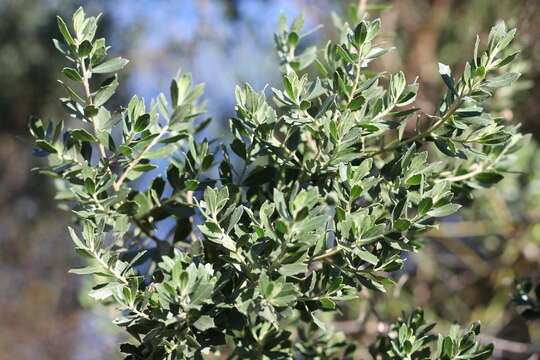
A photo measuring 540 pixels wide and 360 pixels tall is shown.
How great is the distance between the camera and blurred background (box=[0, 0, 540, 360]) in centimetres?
149

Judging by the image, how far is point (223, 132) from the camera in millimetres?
1769

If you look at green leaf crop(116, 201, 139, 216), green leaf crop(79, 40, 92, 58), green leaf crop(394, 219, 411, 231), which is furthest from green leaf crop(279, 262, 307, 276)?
green leaf crop(79, 40, 92, 58)

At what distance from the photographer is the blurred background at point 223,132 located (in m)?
1.49

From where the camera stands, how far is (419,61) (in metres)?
2.11

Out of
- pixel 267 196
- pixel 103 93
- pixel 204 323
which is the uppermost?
pixel 103 93

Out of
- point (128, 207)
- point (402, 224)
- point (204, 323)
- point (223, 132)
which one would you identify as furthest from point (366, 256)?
point (223, 132)

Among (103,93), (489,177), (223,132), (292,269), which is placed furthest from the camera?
(223,132)

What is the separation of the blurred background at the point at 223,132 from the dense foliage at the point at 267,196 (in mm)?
182

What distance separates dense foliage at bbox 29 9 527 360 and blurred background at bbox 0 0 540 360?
182mm

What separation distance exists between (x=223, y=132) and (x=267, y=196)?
1129 millimetres

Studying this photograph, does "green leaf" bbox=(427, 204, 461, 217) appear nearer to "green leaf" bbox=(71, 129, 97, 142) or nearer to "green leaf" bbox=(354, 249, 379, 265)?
"green leaf" bbox=(354, 249, 379, 265)

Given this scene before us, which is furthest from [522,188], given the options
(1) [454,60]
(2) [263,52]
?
(2) [263,52]

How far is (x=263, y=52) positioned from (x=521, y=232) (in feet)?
4.36

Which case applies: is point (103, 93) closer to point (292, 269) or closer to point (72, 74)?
point (72, 74)
